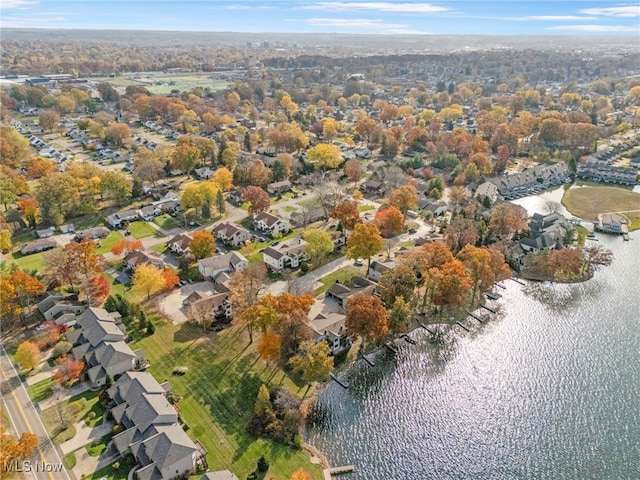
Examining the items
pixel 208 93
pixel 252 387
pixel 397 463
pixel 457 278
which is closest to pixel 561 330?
pixel 457 278

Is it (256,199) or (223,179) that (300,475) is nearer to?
(256,199)

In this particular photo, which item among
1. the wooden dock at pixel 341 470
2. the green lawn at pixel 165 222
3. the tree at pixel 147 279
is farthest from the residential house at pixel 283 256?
the wooden dock at pixel 341 470

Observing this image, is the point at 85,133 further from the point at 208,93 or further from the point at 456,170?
the point at 456,170

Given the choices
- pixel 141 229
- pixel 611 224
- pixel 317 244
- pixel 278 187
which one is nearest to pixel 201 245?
pixel 317 244

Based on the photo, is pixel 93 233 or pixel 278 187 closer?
pixel 93 233

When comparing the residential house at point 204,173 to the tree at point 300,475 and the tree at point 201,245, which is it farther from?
the tree at point 300,475

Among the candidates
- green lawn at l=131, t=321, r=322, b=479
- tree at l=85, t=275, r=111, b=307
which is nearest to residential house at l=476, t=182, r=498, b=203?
green lawn at l=131, t=321, r=322, b=479
